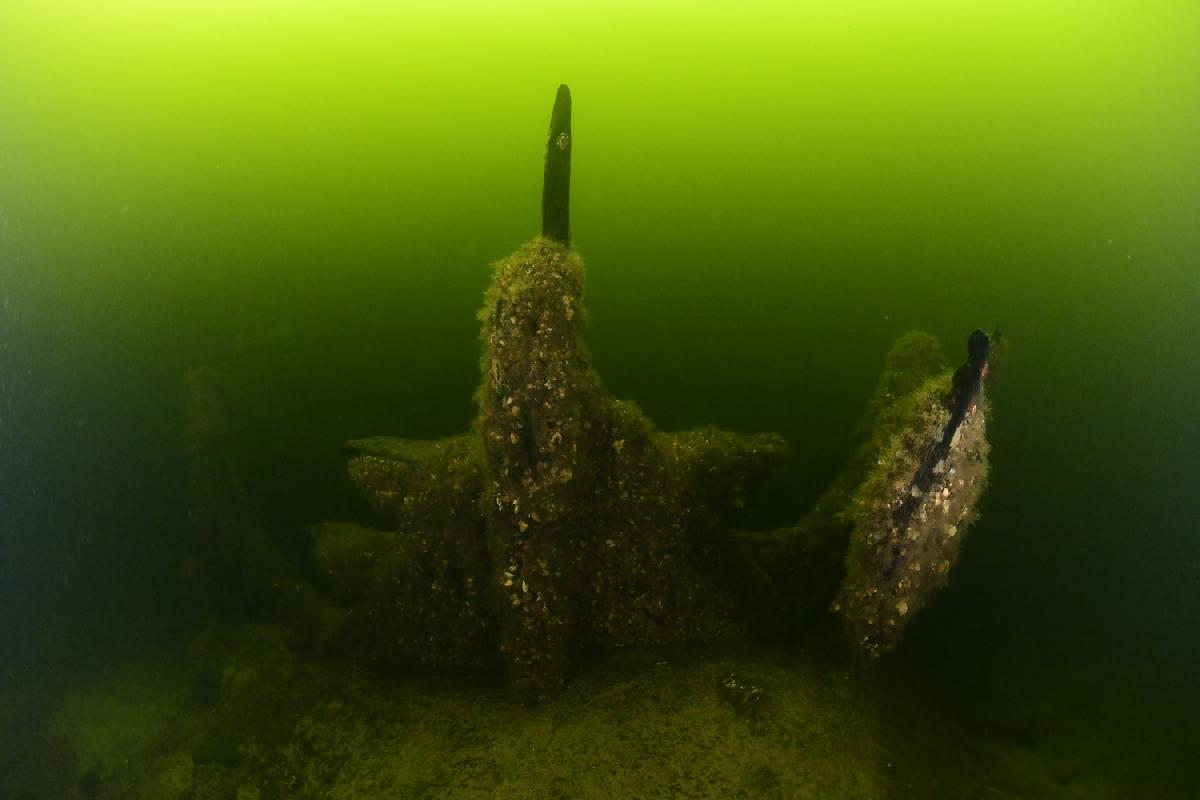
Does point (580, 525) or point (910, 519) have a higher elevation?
point (910, 519)

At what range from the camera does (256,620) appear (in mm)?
3252

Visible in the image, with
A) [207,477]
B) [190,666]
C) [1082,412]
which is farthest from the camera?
[1082,412]

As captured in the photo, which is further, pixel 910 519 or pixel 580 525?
pixel 580 525

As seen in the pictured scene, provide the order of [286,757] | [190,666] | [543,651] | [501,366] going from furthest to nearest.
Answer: [190,666], [286,757], [543,651], [501,366]

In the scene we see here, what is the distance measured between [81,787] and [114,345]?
2690mm

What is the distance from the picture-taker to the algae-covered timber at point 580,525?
6.97 feet

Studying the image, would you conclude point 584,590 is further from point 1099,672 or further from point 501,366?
point 1099,672

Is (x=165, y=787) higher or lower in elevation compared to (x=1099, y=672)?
lower

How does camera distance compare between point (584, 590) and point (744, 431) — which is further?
point (744, 431)

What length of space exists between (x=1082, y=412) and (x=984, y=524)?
45.1 inches

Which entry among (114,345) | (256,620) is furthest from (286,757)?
(114,345)

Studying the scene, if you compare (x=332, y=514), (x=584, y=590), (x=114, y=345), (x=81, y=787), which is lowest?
(x=81, y=787)

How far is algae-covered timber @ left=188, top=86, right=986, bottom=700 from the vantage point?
6.97 feet

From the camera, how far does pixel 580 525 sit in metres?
2.37
